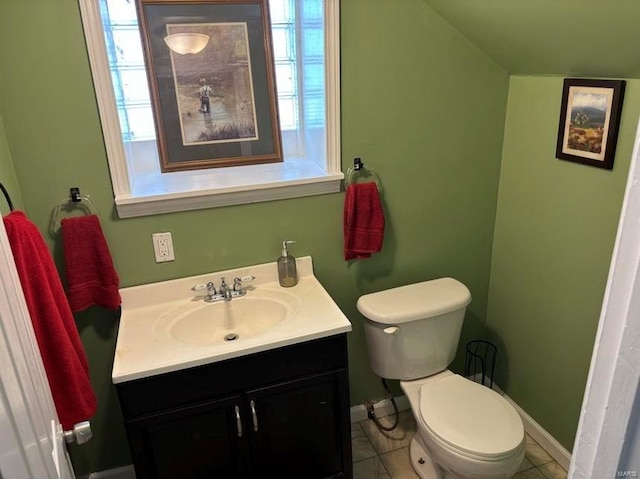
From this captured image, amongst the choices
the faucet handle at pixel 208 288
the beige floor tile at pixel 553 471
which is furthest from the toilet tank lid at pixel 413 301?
the beige floor tile at pixel 553 471

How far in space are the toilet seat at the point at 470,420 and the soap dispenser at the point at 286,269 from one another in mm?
704

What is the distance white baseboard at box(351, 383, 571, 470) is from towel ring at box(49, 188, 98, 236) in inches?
60.8

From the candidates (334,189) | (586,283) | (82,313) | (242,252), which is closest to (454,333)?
(586,283)

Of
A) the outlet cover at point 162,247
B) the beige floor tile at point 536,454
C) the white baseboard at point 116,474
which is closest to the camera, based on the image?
the outlet cover at point 162,247

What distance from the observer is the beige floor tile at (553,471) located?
2.02 metres

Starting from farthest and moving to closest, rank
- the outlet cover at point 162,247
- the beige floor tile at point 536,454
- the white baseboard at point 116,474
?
the beige floor tile at point 536,454, the white baseboard at point 116,474, the outlet cover at point 162,247

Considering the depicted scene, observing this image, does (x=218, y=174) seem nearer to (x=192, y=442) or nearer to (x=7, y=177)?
(x=7, y=177)

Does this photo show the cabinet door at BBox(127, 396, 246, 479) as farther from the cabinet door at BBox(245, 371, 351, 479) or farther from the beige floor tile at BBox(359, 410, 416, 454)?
the beige floor tile at BBox(359, 410, 416, 454)

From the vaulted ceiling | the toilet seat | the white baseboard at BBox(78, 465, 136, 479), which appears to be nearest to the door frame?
the vaulted ceiling

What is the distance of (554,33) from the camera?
150cm

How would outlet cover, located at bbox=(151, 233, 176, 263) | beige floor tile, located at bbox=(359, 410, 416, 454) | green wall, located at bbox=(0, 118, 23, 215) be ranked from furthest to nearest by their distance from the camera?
beige floor tile, located at bbox=(359, 410, 416, 454)
outlet cover, located at bbox=(151, 233, 176, 263)
green wall, located at bbox=(0, 118, 23, 215)

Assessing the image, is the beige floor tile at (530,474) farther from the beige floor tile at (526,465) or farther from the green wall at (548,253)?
the green wall at (548,253)

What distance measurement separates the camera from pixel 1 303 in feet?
2.05

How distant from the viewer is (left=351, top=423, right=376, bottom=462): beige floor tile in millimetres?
2176
